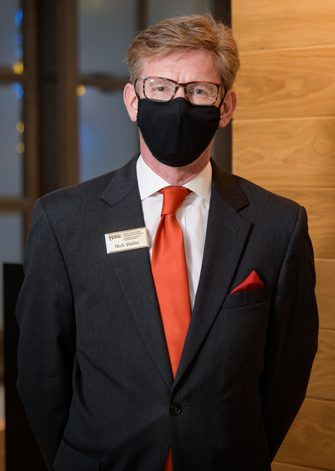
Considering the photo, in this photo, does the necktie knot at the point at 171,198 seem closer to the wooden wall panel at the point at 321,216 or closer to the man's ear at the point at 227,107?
the man's ear at the point at 227,107

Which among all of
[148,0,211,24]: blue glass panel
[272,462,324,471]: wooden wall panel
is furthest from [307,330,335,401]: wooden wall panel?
[148,0,211,24]: blue glass panel

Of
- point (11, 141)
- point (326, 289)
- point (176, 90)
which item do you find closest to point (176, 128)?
point (176, 90)

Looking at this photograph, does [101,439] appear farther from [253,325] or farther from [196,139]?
[196,139]

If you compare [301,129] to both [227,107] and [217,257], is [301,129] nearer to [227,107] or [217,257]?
[227,107]

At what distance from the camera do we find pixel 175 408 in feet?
5.42

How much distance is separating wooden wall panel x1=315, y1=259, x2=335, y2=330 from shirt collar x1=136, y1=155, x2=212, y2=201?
24.5 inches

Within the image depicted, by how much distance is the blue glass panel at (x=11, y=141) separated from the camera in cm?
452

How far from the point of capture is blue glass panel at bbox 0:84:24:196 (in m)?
4.52

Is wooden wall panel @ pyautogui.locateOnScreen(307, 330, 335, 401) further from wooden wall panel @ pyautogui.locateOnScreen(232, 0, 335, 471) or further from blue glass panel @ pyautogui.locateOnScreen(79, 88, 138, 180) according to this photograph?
blue glass panel @ pyautogui.locateOnScreen(79, 88, 138, 180)

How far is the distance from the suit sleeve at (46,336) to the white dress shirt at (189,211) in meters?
0.23

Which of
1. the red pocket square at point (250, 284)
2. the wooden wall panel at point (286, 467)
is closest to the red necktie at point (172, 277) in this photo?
the red pocket square at point (250, 284)

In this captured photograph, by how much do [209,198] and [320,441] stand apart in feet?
3.22

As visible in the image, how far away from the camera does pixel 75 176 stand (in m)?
4.66

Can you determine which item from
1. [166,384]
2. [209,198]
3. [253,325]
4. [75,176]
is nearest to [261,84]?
[209,198]
